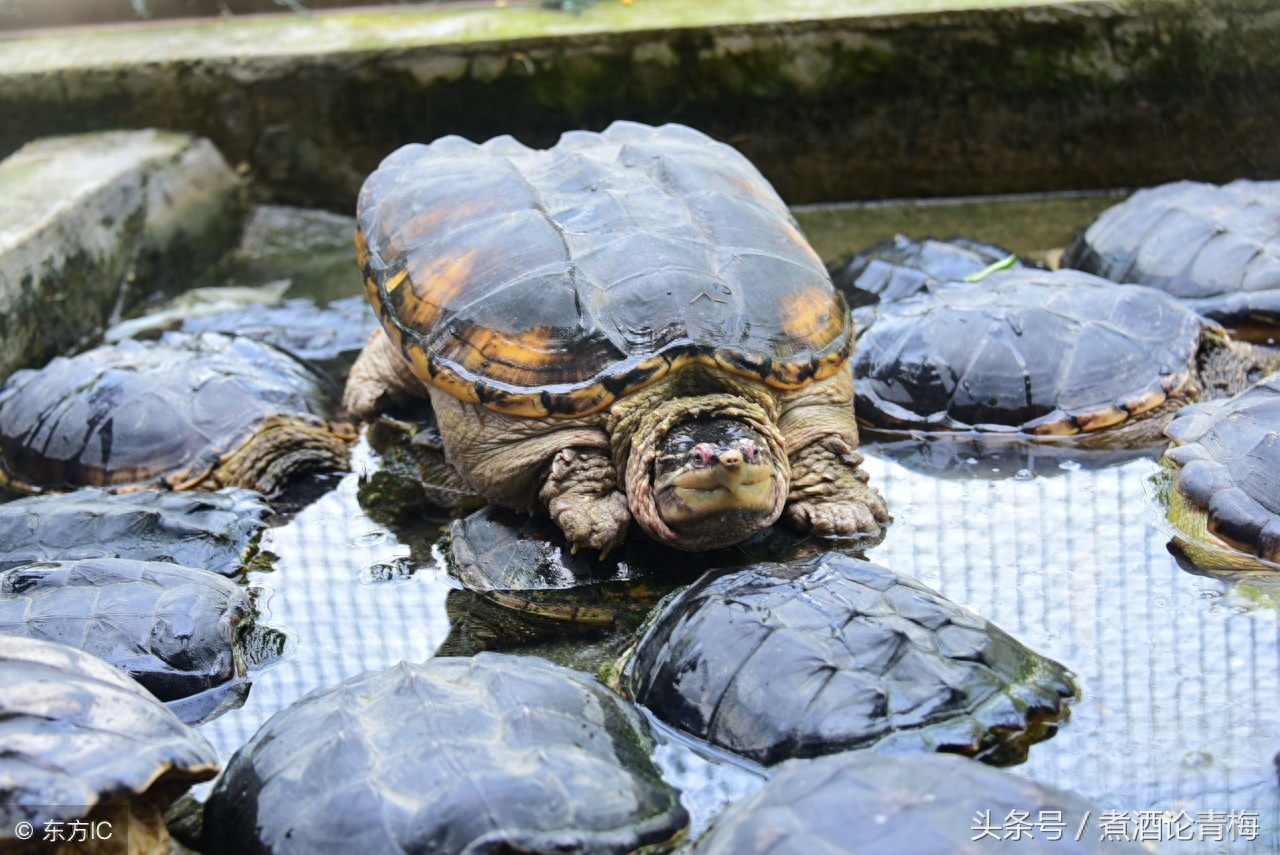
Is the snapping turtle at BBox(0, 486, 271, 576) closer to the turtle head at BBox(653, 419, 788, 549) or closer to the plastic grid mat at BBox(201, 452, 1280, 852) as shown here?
the plastic grid mat at BBox(201, 452, 1280, 852)

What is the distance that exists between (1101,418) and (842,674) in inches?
78.4

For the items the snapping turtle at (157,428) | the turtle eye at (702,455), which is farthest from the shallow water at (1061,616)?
the turtle eye at (702,455)

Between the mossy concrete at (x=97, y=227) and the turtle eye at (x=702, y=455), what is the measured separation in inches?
127

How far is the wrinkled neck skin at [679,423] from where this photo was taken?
360 centimetres

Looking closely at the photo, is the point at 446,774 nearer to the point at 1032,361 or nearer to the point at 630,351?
the point at 630,351

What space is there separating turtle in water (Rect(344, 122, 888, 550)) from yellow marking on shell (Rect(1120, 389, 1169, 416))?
41.2 inches

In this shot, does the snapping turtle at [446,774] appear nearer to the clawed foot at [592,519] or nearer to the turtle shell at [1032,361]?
the clawed foot at [592,519]

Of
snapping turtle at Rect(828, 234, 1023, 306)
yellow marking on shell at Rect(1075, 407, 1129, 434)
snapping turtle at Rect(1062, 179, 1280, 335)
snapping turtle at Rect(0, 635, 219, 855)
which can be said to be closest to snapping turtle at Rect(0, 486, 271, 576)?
snapping turtle at Rect(0, 635, 219, 855)

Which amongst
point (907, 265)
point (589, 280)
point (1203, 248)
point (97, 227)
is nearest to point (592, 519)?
point (589, 280)

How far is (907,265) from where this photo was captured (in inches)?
216

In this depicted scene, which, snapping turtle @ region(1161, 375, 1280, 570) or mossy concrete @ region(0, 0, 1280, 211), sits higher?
mossy concrete @ region(0, 0, 1280, 211)

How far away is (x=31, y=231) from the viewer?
17.6 feet

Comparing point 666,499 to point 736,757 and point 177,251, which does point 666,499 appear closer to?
point 736,757

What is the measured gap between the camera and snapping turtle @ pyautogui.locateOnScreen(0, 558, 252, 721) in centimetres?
320
